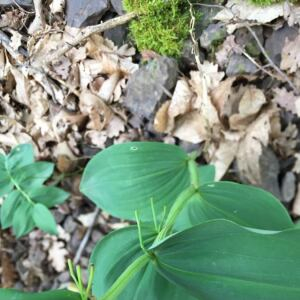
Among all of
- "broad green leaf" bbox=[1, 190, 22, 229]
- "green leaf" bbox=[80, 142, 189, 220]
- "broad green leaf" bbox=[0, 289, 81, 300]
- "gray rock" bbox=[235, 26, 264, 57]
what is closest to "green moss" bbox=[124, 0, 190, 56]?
"gray rock" bbox=[235, 26, 264, 57]

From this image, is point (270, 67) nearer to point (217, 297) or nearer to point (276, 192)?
point (276, 192)

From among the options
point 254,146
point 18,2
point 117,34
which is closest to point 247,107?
point 254,146

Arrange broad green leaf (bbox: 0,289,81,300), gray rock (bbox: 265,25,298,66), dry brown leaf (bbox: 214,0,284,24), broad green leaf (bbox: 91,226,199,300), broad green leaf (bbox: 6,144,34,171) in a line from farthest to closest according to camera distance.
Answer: broad green leaf (bbox: 6,144,34,171)
gray rock (bbox: 265,25,298,66)
dry brown leaf (bbox: 214,0,284,24)
broad green leaf (bbox: 91,226,199,300)
broad green leaf (bbox: 0,289,81,300)

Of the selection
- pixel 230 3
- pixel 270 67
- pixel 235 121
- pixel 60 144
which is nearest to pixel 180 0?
pixel 230 3

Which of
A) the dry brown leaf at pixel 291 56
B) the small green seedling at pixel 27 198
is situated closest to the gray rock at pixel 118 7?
the dry brown leaf at pixel 291 56

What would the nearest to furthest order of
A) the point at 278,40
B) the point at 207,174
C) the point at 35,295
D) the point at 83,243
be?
the point at 35,295, the point at 278,40, the point at 207,174, the point at 83,243

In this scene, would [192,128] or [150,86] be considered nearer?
[150,86]

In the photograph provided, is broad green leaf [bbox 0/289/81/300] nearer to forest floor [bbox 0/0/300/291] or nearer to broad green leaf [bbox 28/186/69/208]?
forest floor [bbox 0/0/300/291]

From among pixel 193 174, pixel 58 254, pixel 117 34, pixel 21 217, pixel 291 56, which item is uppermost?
pixel 117 34

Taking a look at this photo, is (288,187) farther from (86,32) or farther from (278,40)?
(86,32)
